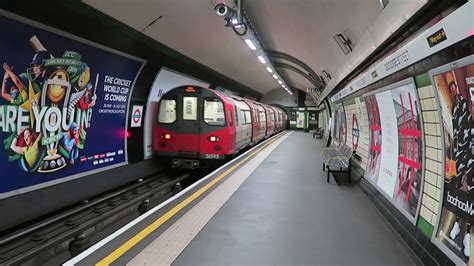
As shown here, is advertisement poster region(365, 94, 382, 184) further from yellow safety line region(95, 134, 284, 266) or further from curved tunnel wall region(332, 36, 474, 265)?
yellow safety line region(95, 134, 284, 266)

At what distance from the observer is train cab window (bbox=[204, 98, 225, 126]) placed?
8.90m

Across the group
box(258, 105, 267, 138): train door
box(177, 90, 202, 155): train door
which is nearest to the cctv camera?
box(177, 90, 202, 155): train door

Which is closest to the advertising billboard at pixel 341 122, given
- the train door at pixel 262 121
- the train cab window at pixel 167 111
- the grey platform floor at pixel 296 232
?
the grey platform floor at pixel 296 232

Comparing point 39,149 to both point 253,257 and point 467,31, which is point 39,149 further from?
point 467,31

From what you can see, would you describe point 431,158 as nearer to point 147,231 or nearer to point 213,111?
point 147,231

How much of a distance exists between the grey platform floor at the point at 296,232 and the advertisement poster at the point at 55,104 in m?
3.39

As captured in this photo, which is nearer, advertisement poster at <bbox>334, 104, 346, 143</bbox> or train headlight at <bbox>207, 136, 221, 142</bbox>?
train headlight at <bbox>207, 136, 221, 142</bbox>

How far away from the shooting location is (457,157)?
231 cm

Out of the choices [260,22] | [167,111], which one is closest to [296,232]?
[260,22]

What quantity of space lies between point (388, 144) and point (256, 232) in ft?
7.01

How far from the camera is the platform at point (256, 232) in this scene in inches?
113

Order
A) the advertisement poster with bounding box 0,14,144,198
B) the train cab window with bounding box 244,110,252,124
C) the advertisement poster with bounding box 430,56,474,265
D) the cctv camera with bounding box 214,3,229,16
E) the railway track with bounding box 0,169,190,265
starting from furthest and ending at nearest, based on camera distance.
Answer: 1. the train cab window with bounding box 244,110,252,124
2. the advertisement poster with bounding box 0,14,144,198
3. the cctv camera with bounding box 214,3,229,16
4. the railway track with bounding box 0,169,190,265
5. the advertisement poster with bounding box 430,56,474,265

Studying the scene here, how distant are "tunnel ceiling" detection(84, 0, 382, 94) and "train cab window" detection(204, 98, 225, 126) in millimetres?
1488

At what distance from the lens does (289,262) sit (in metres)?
2.82
